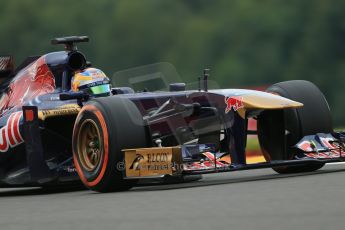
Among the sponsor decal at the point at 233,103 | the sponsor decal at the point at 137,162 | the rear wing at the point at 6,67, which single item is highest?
the rear wing at the point at 6,67

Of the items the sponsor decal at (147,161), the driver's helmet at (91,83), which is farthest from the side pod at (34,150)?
the sponsor decal at (147,161)

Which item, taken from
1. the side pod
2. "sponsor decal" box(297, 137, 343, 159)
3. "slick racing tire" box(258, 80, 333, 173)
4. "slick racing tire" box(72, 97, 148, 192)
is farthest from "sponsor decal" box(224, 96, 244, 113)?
the side pod

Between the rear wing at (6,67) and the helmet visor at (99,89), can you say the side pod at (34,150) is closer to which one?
the helmet visor at (99,89)

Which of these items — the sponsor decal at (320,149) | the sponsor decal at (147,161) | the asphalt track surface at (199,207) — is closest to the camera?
the asphalt track surface at (199,207)

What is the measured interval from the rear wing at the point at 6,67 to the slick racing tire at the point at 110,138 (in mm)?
A: 2624

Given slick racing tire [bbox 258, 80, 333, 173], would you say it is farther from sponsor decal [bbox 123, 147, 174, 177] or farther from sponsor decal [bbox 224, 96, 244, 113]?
sponsor decal [bbox 123, 147, 174, 177]

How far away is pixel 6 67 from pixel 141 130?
11.0 feet

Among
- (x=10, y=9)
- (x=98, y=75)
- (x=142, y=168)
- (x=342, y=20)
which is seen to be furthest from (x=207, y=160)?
(x=10, y=9)

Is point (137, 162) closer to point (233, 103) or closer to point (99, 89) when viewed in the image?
point (233, 103)

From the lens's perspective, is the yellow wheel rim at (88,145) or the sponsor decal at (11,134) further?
the sponsor decal at (11,134)

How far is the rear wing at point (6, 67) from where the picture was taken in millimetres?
11710

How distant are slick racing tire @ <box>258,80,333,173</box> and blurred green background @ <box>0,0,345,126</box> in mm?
17920

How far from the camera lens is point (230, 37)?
30844mm

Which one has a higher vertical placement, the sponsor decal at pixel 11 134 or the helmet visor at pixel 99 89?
the helmet visor at pixel 99 89
